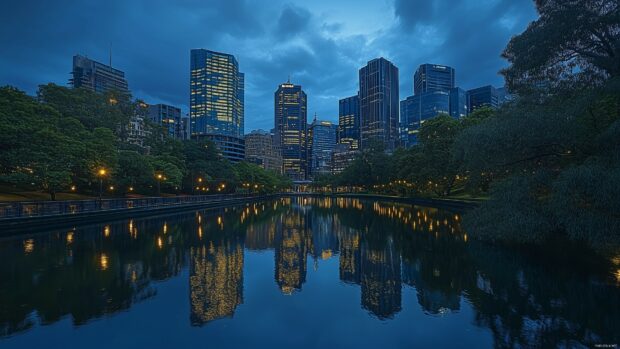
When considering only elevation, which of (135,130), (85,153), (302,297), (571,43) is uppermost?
(135,130)

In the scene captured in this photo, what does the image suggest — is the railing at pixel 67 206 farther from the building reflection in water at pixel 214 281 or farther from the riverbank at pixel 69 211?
the building reflection in water at pixel 214 281

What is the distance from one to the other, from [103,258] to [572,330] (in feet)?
57.3

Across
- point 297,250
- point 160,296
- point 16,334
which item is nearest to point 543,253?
point 297,250

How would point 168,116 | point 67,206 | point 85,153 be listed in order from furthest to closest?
point 168,116 → point 85,153 → point 67,206

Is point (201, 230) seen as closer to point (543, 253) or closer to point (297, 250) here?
point (297, 250)

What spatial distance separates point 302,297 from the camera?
10.5 metres

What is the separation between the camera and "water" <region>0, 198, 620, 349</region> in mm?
7355

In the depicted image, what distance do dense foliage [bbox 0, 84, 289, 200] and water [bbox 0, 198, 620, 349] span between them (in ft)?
40.7

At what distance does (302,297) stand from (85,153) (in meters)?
32.1

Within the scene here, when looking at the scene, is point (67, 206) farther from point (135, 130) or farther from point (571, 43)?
point (135, 130)

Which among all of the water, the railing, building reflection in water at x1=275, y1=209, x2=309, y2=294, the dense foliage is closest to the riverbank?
the railing

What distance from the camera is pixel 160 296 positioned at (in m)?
10.0

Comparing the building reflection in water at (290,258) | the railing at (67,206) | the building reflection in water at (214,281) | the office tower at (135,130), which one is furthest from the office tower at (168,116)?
the building reflection in water at (214,281)

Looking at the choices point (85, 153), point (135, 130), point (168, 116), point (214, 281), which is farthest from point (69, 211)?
point (168, 116)
